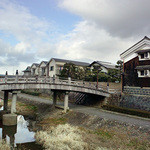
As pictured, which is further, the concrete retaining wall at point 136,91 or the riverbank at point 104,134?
the concrete retaining wall at point 136,91

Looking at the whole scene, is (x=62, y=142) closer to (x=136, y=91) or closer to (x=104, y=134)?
(x=104, y=134)

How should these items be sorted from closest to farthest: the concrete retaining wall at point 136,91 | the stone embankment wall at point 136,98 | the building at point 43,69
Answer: the stone embankment wall at point 136,98 < the concrete retaining wall at point 136,91 < the building at point 43,69

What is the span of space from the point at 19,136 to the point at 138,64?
22.7 meters

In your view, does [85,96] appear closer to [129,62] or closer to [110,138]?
[129,62]

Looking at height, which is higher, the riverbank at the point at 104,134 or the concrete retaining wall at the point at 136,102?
the concrete retaining wall at the point at 136,102

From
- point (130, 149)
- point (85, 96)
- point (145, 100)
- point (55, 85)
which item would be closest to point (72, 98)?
point (85, 96)

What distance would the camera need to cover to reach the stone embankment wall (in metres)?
24.6

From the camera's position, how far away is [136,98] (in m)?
26.1

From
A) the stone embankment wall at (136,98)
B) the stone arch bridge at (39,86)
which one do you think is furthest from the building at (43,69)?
the stone embankment wall at (136,98)

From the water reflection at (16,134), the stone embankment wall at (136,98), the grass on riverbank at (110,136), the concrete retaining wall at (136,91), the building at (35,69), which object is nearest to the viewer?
the grass on riverbank at (110,136)

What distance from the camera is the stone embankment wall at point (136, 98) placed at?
967 inches

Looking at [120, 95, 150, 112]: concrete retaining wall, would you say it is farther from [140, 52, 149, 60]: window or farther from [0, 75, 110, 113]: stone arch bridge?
[140, 52, 149, 60]: window

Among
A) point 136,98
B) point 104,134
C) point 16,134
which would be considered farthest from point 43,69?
point 104,134

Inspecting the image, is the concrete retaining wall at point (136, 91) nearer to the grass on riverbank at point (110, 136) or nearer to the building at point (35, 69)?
the grass on riverbank at point (110, 136)
